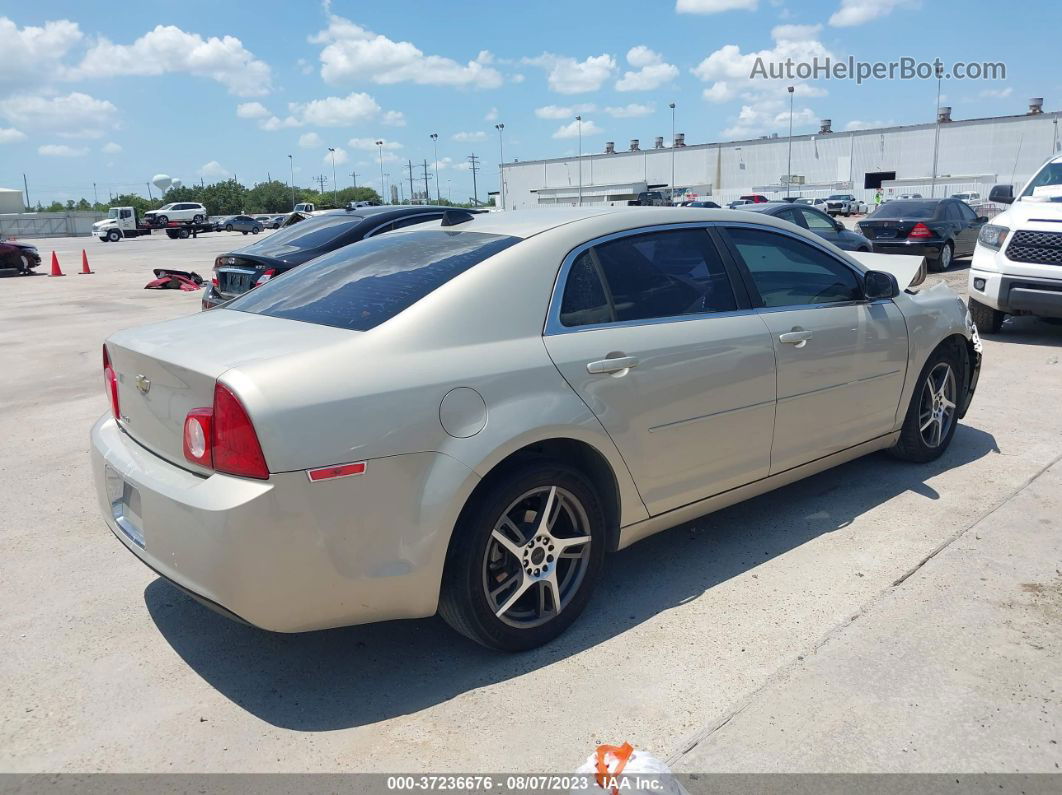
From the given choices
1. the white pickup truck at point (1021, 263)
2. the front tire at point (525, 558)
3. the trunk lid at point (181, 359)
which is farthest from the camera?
the white pickup truck at point (1021, 263)

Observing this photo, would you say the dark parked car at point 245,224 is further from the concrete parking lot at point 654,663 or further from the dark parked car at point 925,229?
the concrete parking lot at point 654,663

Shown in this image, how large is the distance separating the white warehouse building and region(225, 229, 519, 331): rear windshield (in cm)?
5413

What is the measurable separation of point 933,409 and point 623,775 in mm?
3956

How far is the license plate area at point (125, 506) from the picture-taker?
3.11 meters

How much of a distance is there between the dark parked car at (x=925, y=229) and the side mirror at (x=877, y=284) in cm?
1325

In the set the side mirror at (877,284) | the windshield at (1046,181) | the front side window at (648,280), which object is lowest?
the side mirror at (877,284)

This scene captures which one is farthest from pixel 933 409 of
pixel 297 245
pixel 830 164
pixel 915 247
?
pixel 830 164

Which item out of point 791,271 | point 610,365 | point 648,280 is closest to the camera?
point 610,365

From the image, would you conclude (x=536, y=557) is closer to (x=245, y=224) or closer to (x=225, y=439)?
(x=225, y=439)

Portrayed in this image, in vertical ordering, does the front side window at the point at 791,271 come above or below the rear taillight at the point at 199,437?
above

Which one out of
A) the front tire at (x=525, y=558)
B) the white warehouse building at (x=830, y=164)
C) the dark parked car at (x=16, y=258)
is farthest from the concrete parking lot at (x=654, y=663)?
the white warehouse building at (x=830, y=164)

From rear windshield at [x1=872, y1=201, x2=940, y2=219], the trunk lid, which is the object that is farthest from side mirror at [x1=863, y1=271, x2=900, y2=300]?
rear windshield at [x1=872, y1=201, x2=940, y2=219]

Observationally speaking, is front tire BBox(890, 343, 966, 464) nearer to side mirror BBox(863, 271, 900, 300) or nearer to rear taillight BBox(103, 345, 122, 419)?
side mirror BBox(863, 271, 900, 300)

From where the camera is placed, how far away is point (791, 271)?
446cm
